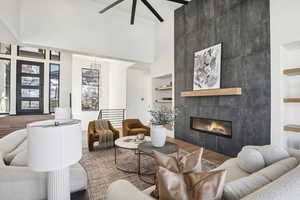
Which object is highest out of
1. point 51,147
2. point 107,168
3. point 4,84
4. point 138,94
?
point 4,84

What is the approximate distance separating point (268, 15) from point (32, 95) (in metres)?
7.82

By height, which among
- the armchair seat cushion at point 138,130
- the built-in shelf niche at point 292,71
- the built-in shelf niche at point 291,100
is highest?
the built-in shelf niche at point 292,71

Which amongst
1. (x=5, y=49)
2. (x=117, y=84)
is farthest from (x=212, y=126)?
(x=5, y=49)

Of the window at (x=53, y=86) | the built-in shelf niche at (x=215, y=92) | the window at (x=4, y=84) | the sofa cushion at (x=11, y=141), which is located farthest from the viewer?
the window at (x=53, y=86)

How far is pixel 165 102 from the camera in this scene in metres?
6.18

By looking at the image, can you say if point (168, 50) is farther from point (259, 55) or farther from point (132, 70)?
point (259, 55)

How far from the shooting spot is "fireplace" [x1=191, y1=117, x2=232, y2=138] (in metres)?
3.52

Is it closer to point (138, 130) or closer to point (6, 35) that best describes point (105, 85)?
point (138, 130)

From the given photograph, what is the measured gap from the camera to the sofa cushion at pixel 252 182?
86 cm

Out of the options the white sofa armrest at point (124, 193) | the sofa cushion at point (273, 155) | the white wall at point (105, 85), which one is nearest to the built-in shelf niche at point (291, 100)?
the sofa cushion at point (273, 155)

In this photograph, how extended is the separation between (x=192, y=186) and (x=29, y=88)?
7360mm

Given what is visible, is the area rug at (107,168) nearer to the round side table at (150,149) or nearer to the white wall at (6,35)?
the round side table at (150,149)

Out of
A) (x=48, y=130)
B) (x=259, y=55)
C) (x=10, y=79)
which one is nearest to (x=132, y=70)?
(x=10, y=79)

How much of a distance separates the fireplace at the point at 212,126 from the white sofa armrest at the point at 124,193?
308 centimetres
